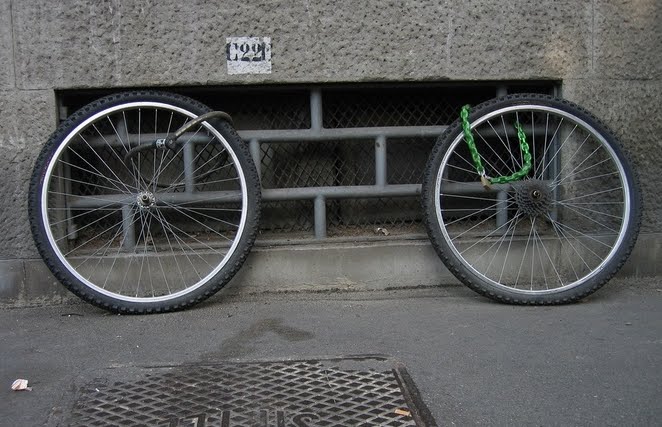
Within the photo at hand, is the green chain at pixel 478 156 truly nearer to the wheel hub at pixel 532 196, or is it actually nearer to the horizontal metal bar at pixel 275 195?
the wheel hub at pixel 532 196

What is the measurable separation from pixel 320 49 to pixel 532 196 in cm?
169

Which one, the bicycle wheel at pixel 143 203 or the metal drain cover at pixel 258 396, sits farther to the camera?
the bicycle wheel at pixel 143 203

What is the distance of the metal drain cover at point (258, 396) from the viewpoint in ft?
8.47

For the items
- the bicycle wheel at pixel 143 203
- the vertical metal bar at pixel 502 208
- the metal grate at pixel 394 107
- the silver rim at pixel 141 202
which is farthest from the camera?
the metal grate at pixel 394 107

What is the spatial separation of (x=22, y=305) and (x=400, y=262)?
8.20 ft

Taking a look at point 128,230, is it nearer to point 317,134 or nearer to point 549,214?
point 317,134

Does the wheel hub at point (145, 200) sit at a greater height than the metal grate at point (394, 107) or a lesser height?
lesser

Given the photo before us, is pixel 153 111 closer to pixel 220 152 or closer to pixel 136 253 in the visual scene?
pixel 220 152

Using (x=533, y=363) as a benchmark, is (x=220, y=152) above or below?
above

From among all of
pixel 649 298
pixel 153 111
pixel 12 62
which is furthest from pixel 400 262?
pixel 12 62

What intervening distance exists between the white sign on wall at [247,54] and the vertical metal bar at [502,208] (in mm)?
1809

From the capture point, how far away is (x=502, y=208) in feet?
14.3

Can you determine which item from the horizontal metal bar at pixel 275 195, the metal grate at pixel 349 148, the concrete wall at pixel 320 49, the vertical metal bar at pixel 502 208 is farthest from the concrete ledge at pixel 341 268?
the concrete wall at pixel 320 49

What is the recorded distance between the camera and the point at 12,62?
13.0 feet
